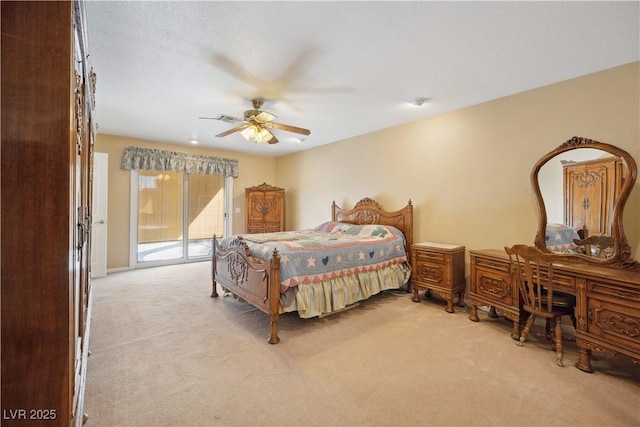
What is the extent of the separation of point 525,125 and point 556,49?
36.7 inches

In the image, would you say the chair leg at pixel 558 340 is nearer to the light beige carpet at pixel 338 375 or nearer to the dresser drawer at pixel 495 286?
the light beige carpet at pixel 338 375

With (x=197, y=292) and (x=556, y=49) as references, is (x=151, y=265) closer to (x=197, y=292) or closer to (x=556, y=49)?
(x=197, y=292)

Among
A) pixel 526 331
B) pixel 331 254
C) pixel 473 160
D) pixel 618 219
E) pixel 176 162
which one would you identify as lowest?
pixel 526 331

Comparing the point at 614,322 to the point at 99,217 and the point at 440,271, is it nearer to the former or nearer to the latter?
the point at 440,271

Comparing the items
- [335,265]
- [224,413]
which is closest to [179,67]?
[335,265]

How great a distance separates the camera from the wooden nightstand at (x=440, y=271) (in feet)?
10.7

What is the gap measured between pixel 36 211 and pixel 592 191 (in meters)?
3.73

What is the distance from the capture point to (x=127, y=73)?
8.70 ft

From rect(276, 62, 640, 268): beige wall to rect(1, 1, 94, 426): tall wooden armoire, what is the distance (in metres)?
3.71

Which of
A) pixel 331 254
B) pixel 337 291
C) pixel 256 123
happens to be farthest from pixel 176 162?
pixel 337 291

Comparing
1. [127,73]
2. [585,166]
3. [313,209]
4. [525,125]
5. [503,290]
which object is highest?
[127,73]

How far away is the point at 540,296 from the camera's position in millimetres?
2371

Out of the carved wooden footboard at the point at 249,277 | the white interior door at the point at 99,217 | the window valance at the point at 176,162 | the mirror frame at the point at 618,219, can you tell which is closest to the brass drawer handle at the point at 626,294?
the mirror frame at the point at 618,219

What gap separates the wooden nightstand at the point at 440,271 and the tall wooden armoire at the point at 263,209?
340 centimetres
